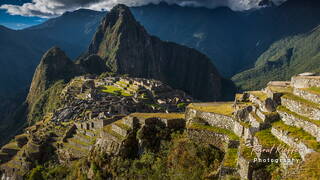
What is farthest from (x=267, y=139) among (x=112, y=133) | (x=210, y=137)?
(x=112, y=133)

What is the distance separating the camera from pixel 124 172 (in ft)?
84.7

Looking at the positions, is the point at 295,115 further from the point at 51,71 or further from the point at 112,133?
the point at 51,71

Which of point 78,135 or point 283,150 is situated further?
point 78,135

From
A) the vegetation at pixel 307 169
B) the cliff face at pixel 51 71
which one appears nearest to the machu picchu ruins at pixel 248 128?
the vegetation at pixel 307 169

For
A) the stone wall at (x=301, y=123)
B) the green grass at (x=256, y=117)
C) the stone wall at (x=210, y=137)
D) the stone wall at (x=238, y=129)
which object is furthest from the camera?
the stone wall at (x=210, y=137)

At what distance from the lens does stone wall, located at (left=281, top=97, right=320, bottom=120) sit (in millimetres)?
16062

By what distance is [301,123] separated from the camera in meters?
16.6

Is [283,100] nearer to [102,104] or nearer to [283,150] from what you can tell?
[283,150]

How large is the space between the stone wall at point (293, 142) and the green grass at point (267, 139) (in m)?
0.23

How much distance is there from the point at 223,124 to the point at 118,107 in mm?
39258

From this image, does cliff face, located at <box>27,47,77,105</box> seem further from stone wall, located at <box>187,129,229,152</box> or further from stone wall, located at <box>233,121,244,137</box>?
stone wall, located at <box>233,121,244,137</box>

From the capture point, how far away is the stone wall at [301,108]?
1606 centimetres

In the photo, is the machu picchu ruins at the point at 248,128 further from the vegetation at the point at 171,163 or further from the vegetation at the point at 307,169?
the vegetation at the point at 171,163

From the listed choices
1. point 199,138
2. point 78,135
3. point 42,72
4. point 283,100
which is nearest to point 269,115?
point 283,100
